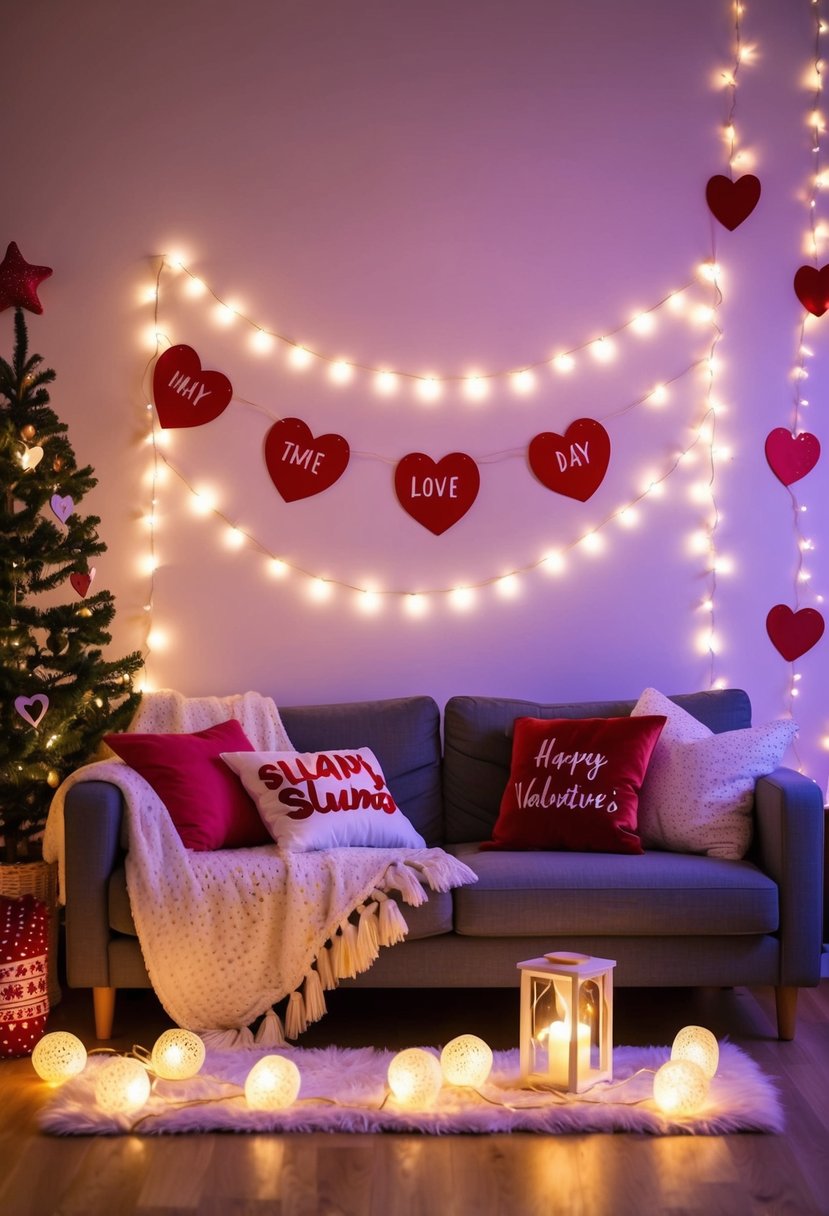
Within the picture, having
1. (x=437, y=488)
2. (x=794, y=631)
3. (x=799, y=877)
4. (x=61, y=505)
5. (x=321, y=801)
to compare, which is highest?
(x=437, y=488)

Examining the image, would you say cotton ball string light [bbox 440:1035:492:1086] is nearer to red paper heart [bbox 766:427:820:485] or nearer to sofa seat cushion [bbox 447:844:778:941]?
sofa seat cushion [bbox 447:844:778:941]

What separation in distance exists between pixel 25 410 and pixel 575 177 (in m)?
1.87

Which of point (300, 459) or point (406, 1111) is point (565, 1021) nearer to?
point (406, 1111)

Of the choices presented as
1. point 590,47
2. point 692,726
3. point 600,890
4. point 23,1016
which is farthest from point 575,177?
point 23,1016

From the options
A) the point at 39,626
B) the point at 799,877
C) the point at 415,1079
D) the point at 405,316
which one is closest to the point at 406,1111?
the point at 415,1079

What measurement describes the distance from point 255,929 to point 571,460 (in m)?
1.80

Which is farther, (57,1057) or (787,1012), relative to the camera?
(787,1012)

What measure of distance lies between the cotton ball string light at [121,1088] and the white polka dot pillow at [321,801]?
73 cm

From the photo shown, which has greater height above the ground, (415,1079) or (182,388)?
(182,388)

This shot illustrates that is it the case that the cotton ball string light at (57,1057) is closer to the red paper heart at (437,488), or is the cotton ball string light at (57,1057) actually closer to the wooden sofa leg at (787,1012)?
the wooden sofa leg at (787,1012)

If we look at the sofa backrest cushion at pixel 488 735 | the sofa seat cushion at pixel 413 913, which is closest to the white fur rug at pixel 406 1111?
the sofa seat cushion at pixel 413 913

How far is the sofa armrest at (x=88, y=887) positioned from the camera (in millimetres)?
2797

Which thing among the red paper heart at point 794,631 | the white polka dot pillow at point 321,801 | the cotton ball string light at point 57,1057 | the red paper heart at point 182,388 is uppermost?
the red paper heart at point 182,388

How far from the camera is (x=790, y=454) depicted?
381 cm
